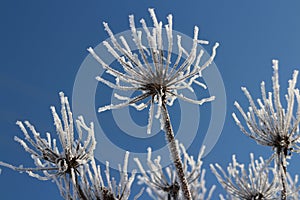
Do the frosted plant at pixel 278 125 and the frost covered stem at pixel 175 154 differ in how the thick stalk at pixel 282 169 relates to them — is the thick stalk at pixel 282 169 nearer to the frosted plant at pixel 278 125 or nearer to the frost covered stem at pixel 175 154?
the frosted plant at pixel 278 125

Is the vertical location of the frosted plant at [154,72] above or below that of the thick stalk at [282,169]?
above

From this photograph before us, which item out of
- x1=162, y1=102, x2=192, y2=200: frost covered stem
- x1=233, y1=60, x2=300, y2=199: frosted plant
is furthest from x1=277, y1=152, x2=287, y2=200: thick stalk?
x1=162, y1=102, x2=192, y2=200: frost covered stem

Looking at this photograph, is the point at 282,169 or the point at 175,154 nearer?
the point at 175,154

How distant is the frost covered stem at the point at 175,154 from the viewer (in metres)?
7.18

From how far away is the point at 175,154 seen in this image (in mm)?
7469

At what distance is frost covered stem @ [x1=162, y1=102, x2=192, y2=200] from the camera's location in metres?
7.18

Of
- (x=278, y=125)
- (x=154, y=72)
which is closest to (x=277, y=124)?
(x=278, y=125)

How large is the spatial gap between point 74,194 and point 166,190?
3.11m

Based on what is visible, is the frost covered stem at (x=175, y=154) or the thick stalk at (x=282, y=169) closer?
the frost covered stem at (x=175, y=154)

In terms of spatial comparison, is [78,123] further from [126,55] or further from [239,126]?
[239,126]

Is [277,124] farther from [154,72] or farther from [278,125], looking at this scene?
[154,72]

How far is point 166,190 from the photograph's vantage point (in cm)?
1108

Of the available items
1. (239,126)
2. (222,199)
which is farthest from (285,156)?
(222,199)

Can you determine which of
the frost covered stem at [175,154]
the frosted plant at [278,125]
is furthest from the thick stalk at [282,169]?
the frost covered stem at [175,154]
